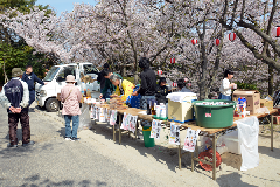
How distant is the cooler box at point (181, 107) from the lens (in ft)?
13.7

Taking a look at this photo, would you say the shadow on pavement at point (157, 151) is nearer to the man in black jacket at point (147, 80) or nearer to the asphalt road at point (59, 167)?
the asphalt road at point (59, 167)

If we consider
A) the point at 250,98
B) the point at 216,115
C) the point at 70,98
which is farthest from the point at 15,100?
the point at 250,98

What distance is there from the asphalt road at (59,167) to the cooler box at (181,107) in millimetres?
1238

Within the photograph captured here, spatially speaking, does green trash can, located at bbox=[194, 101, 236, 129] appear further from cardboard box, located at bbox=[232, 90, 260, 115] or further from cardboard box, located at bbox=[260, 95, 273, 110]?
cardboard box, located at bbox=[260, 95, 273, 110]

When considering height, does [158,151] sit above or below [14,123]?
below

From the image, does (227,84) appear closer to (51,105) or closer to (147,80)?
(147,80)

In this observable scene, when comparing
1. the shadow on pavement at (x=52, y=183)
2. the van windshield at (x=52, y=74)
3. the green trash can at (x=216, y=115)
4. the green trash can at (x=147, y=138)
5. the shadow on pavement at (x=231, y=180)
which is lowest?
the shadow on pavement at (x=231, y=180)

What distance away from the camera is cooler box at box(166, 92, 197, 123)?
13.7 ft

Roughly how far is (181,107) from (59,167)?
263 cm

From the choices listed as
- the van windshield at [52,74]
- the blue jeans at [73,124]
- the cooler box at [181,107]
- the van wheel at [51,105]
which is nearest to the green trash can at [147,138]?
the cooler box at [181,107]

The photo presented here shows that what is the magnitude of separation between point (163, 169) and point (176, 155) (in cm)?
91

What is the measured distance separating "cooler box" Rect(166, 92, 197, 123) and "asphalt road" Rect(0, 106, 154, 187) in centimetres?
124

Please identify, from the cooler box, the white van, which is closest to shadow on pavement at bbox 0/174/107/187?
the cooler box

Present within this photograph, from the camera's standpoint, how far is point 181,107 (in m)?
4.22
